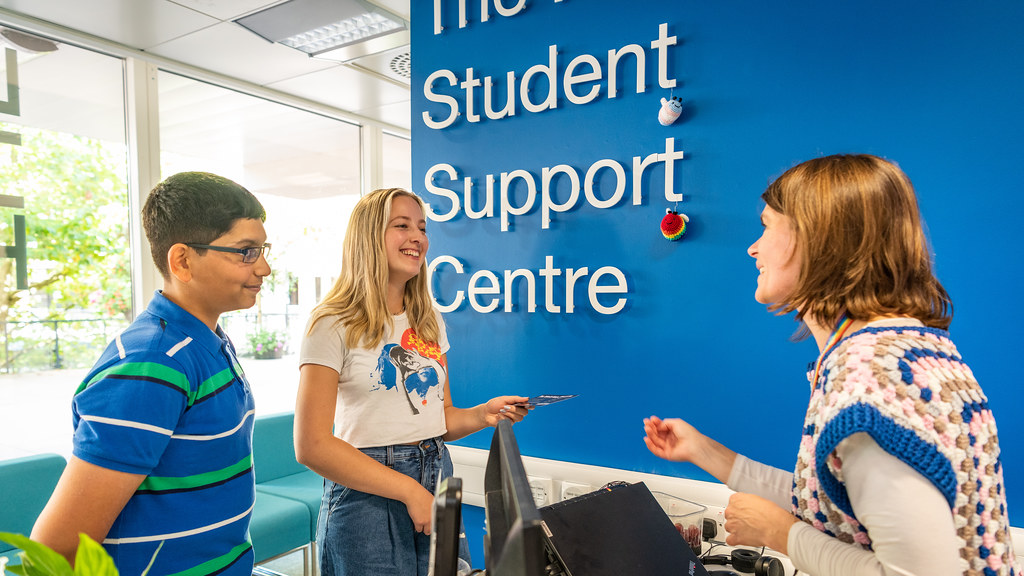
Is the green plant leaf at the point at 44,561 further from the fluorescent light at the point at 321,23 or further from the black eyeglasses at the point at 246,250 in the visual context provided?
the fluorescent light at the point at 321,23

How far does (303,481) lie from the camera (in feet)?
13.0

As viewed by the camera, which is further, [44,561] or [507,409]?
[507,409]

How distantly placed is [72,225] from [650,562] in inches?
140

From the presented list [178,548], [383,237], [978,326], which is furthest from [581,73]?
[178,548]

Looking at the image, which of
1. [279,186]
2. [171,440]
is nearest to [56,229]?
[279,186]

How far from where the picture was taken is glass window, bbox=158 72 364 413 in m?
4.14

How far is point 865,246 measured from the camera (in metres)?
1.00

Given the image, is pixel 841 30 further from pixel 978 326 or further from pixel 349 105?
pixel 349 105

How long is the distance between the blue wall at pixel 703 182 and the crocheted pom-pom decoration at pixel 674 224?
0.04m

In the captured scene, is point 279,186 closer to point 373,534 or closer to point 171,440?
point 373,534

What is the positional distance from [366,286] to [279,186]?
3.39 m

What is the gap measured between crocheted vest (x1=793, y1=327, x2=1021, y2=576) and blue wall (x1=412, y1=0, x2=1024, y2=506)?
90 cm

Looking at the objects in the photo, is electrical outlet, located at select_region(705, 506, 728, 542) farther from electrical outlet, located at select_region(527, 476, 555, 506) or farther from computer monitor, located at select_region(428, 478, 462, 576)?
computer monitor, located at select_region(428, 478, 462, 576)

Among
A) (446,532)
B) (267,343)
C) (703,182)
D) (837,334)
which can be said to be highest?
(703,182)
